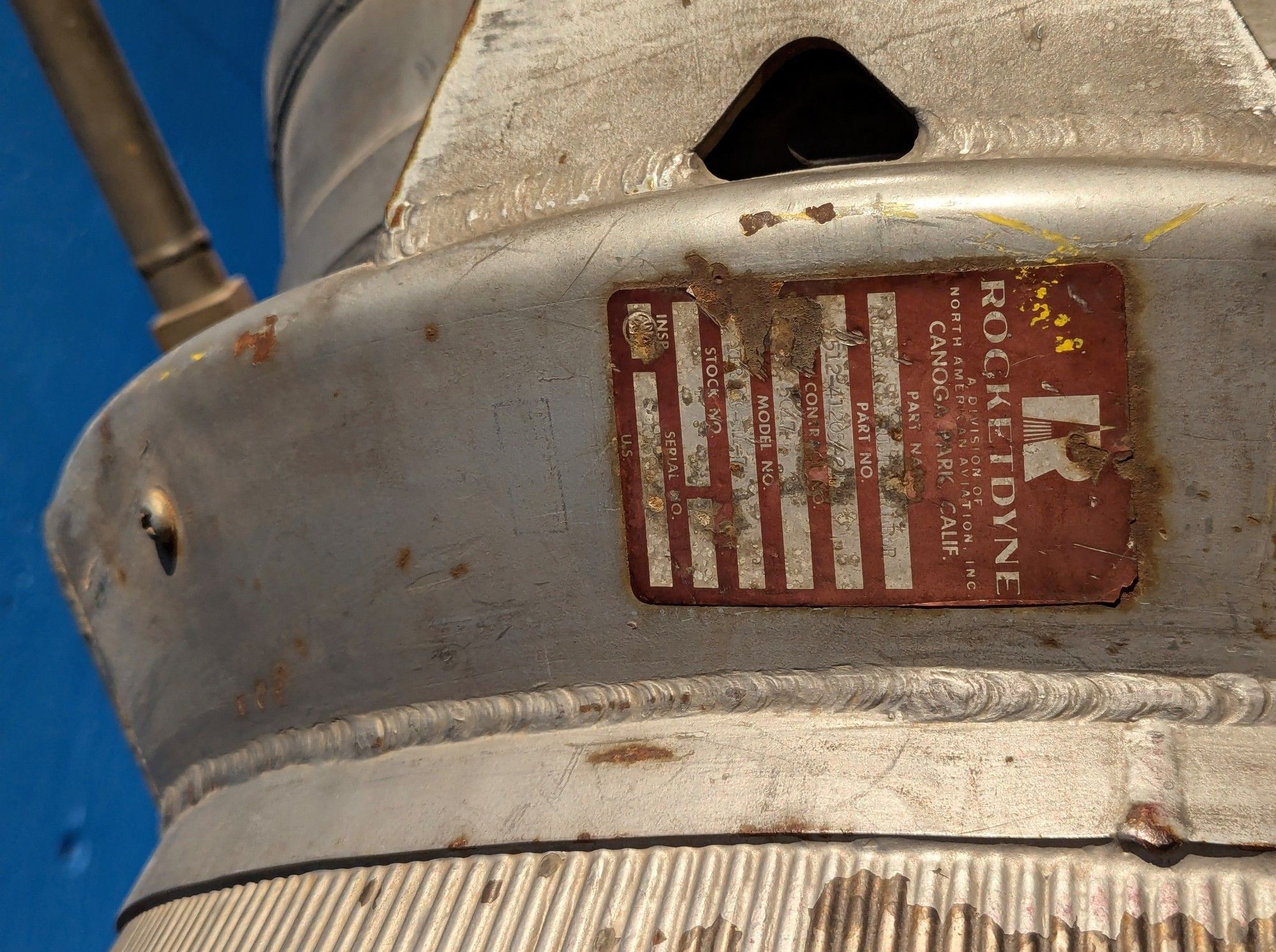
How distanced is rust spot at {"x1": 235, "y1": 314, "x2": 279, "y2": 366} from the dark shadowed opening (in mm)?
363

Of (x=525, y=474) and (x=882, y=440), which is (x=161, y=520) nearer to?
(x=525, y=474)

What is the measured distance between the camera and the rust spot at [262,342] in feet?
2.88

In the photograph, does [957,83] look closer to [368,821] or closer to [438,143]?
[438,143]

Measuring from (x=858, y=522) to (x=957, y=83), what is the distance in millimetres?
298

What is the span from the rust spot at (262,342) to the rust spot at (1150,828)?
0.69 metres

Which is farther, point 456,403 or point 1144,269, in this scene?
point 456,403

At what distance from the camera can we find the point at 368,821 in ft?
2.76

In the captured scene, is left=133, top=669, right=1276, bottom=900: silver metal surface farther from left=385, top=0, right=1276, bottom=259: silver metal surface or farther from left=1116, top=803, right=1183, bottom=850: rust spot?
left=385, top=0, right=1276, bottom=259: silver metal surface

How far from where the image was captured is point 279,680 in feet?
3.10

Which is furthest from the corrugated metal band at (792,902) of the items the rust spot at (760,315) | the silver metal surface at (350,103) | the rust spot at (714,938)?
the silver metal surface at (350,103)

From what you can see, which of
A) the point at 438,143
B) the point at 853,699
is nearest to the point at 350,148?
the point at 438,143

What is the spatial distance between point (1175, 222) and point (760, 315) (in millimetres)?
246

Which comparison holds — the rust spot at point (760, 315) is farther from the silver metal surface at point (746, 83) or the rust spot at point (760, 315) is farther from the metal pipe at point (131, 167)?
the metal pipe at point (131, 167)

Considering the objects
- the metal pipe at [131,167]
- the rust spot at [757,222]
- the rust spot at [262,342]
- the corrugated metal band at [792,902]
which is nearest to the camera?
the corrugated metal band at [792,902]
